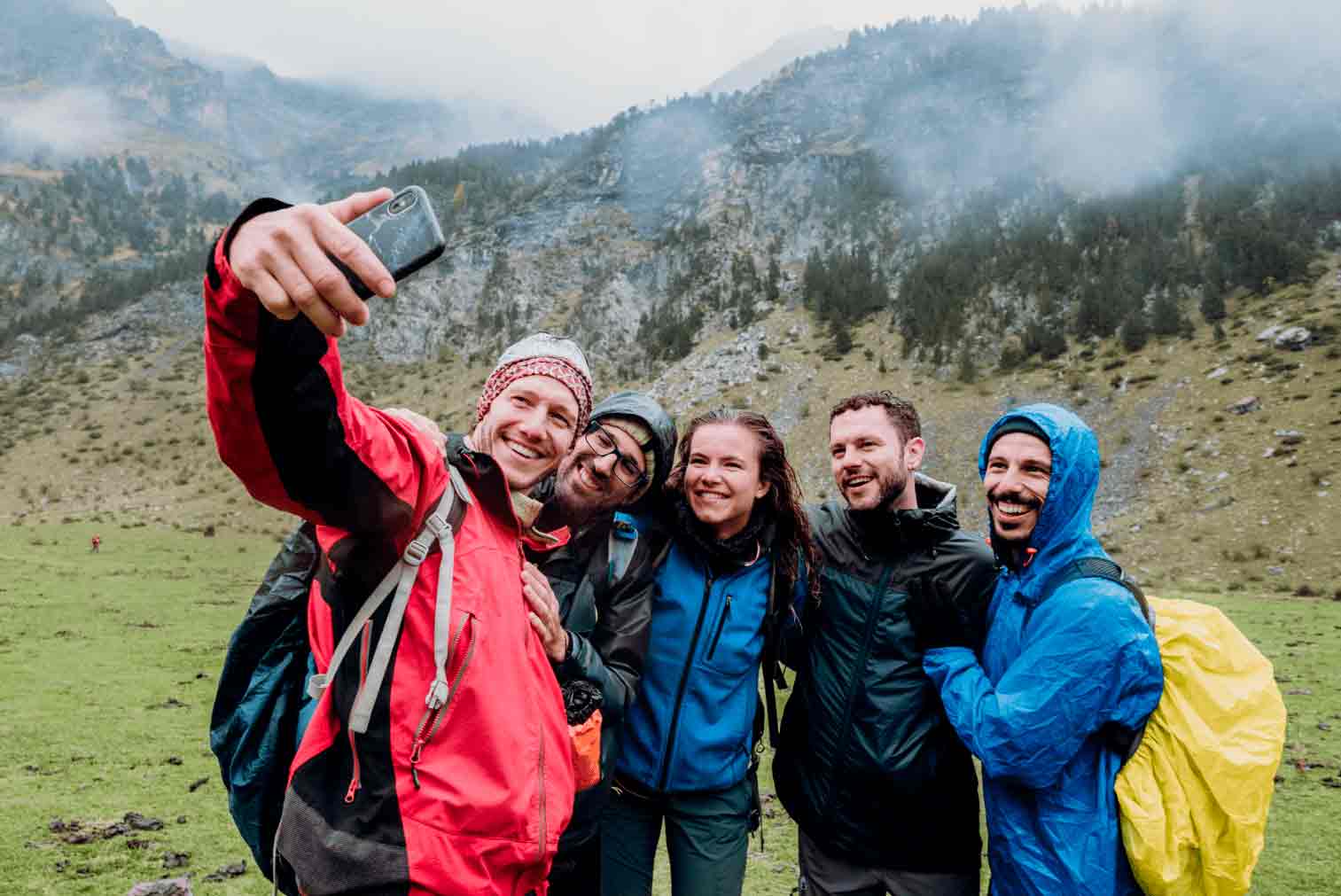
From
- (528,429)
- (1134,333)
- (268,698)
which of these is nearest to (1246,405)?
(1134,333)

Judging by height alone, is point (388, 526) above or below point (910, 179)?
below

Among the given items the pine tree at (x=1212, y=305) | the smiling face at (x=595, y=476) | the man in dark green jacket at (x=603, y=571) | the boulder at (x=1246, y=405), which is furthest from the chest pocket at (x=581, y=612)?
the pine tree at (x=1212, y=305)

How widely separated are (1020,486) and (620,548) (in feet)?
5.17

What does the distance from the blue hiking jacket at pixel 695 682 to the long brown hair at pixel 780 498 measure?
0.16 metres

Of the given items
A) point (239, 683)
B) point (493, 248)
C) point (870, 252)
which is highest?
point (493, 248)

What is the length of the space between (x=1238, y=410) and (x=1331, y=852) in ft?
91.0

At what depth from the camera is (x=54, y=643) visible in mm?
10062

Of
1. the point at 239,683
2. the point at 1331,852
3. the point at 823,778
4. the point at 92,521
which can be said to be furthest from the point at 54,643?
the point at 92,521

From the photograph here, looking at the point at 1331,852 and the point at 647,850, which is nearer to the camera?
the point at 647,850

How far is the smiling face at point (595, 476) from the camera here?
8.90 feet

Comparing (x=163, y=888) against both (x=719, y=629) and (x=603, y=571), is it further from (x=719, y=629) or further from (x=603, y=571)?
(x=719, y=629)

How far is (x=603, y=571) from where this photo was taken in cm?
266

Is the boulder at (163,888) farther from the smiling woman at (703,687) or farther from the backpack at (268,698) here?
the smiling woman at (703,687)

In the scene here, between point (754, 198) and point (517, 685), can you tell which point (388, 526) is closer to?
point (517, 685)
